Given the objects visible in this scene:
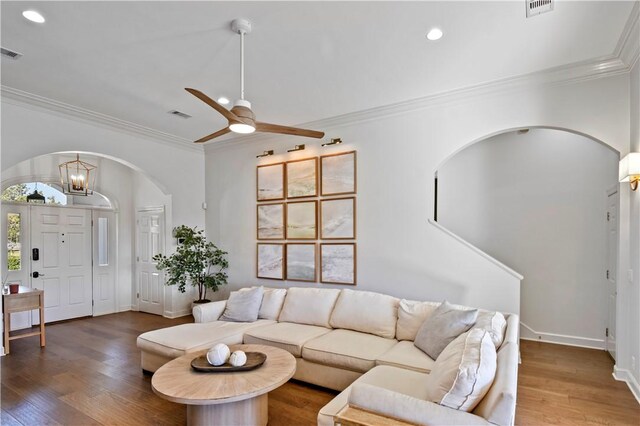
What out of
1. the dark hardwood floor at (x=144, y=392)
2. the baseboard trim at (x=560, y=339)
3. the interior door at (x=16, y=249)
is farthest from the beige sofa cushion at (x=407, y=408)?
the interior door at (x=16, y=249)

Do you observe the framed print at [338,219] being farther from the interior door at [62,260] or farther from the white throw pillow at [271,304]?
the interior door at [62,260]

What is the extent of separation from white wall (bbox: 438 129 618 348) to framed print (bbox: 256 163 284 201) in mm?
2721

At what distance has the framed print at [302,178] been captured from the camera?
16.7ft

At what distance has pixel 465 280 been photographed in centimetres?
396

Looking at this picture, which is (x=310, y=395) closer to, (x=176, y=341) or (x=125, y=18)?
(x=176, y=341)

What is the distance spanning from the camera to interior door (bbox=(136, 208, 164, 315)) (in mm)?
6551

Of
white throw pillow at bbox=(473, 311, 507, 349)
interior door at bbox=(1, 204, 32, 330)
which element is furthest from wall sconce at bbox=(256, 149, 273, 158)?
interior door at bbox=(1, 204, 32, 330)

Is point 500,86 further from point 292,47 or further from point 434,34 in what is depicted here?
point 292,47

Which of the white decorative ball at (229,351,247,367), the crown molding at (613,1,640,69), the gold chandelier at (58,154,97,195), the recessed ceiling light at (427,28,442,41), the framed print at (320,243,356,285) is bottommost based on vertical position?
the white decorative ball at (229,351,247,367)

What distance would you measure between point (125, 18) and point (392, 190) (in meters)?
3.27

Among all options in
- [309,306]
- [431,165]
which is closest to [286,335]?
[309,306]

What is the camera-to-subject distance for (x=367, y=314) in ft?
12.3

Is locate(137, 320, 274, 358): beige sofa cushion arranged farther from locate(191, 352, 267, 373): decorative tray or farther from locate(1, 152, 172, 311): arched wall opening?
locate(1, 152, 172, 311): arched wall opening

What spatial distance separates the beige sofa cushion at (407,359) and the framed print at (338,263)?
5.34 ft
